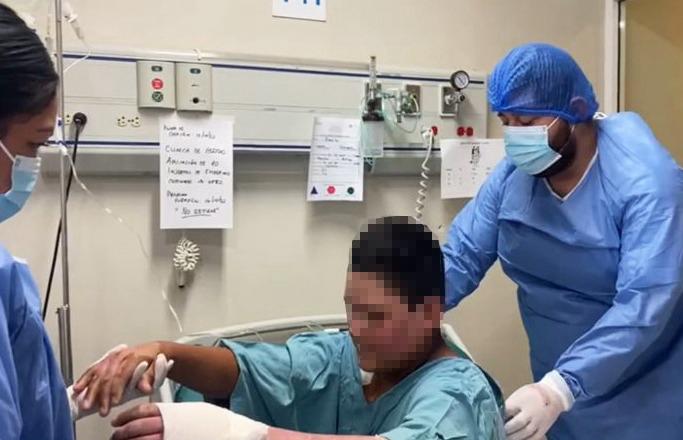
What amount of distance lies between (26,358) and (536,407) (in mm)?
915

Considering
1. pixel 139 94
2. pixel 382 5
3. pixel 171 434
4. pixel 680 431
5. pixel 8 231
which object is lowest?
pixel 680 431

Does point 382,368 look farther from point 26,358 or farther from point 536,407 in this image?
point 26,358

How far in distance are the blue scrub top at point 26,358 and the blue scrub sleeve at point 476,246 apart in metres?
1.12

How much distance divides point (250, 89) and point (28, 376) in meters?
1.24

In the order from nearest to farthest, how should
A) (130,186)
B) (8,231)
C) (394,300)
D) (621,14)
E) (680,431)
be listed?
(394,300)
(680,431)
(8,231)
(130,186)
(621,14)

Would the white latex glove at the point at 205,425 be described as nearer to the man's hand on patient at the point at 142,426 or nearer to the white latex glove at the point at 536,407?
the man's hand on patient at the point at 142,426

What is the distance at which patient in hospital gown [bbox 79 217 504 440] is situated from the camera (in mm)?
1041

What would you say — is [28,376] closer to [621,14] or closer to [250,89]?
[250,89]

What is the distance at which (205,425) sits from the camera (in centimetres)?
101

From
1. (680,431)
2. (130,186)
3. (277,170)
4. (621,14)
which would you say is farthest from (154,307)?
(621,14)

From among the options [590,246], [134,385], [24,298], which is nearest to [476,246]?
[590,246]

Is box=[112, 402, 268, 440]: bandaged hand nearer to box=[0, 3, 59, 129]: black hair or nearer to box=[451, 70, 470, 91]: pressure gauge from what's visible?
box=[0, 3, 59, 129]: black hair

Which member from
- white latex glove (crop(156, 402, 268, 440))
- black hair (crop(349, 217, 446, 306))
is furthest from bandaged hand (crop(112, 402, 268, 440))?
black hair (crop(349, 217, 446, 306))

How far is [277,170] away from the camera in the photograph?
211cm
